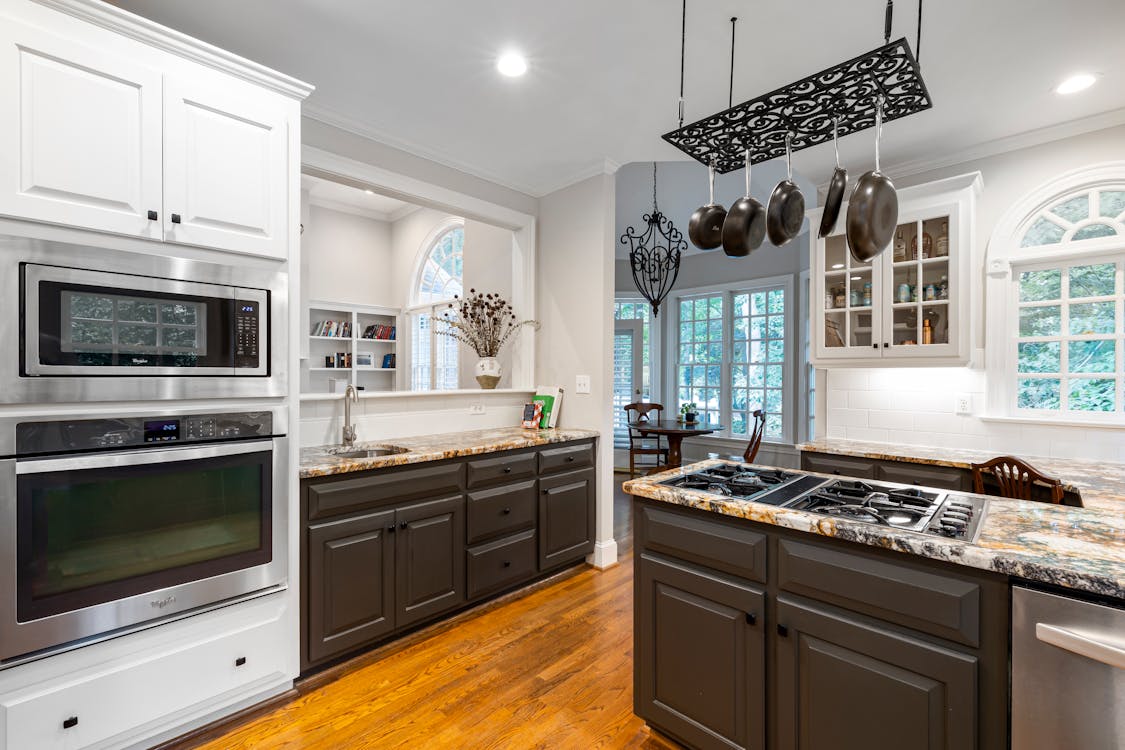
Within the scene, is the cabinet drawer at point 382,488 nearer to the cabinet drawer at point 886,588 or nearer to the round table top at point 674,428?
the cabinet drawer at point 886,588

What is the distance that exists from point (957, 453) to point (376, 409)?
353cm

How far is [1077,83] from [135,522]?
4.49 m

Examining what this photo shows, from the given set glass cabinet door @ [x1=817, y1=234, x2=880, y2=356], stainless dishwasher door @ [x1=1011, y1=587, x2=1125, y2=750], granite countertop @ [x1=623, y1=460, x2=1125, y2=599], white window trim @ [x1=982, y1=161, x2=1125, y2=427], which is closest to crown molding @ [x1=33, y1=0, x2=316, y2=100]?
granite countertop @ [x1=623, y1=460, x2=1125, y2=599]

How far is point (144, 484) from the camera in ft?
5.79

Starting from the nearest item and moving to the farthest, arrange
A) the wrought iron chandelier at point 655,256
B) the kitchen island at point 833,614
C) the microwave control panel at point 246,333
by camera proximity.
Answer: the kitchen island at point 833,614 → the microwave control panel at point 246,333 → the wrought iron chandelier at point 655,256

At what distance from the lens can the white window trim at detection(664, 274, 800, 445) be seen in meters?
5.86

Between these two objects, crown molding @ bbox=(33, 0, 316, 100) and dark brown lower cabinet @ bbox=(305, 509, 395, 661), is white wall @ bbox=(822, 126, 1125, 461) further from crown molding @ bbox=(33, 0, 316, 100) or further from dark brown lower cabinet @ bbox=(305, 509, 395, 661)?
crown molding @ bbox=(33, 0, 316, 100)

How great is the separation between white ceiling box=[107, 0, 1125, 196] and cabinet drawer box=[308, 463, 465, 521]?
1939 millimetres

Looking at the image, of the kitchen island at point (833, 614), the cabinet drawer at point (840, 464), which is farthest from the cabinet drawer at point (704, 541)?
the cabinet drawer at point (840, 464)

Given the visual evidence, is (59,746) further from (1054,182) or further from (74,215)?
(1054,182)

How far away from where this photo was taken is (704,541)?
1.68 m

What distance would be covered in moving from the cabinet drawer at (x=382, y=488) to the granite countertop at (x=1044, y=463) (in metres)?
2.29

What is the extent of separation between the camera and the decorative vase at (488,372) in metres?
3.72

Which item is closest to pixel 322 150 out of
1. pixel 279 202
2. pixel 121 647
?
pixel 279 202
